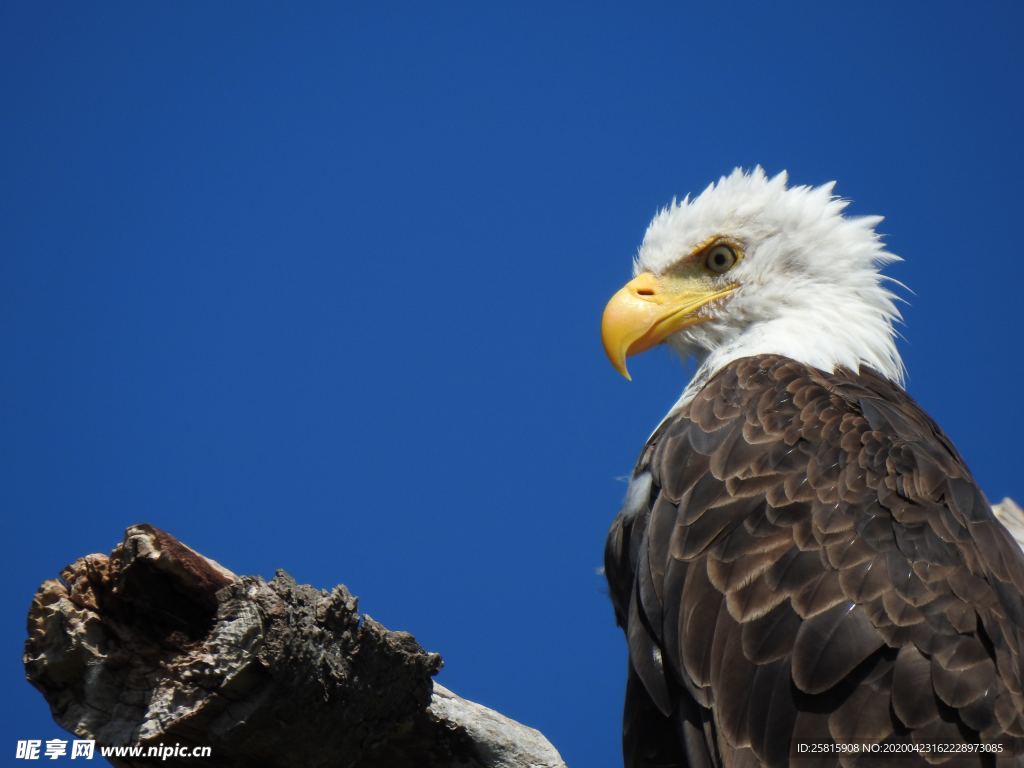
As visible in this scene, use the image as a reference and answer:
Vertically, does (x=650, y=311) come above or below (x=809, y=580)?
above

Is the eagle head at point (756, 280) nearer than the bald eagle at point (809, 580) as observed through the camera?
No

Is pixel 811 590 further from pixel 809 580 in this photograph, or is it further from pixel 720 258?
pixel 720 258

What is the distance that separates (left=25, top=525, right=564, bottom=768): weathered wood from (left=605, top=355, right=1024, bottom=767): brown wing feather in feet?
2.91

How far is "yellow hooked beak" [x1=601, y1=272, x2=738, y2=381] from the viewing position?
4449mm

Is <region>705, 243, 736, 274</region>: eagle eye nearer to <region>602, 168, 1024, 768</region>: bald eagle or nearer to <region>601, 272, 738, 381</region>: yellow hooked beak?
<region>601, 272, 738, 381</region>: yellow hooked beak

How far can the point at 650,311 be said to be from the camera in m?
4.51

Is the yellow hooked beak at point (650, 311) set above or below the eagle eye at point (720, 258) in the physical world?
below

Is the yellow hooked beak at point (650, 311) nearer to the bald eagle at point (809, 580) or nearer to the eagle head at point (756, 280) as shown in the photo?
the eagle head at point (756, 280)

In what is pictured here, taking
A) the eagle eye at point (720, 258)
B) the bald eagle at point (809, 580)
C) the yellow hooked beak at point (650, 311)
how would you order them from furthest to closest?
the eagle eye at point (720, 258) → the yellow hooked beak at point (650, 311) → the bald eagle at point (809, 580)

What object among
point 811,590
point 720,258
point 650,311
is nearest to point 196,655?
point 811,590

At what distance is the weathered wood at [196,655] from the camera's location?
309cm

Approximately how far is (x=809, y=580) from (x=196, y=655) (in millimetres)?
1686

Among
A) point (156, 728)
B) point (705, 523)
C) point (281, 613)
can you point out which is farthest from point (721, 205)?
point (156, 728)

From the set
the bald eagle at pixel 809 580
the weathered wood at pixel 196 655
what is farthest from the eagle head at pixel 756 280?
the weathered wood at pixel 196 655
